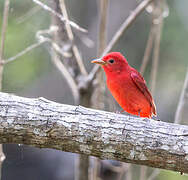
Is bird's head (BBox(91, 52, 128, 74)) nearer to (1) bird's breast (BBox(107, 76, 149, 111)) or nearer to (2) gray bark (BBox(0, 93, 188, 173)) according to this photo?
Result: (1) bird's breast (BBox(107, 76, 149, 111))

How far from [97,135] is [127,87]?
1.14 meters

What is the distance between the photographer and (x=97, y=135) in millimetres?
2484

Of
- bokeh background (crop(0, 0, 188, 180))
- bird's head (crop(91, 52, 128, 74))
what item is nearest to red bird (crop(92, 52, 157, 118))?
bird's head (crop(91, 52, 128, 74))

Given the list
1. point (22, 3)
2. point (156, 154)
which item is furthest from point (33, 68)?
point (156, 154)

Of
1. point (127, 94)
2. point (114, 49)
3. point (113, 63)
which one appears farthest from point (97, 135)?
point (114, 49)

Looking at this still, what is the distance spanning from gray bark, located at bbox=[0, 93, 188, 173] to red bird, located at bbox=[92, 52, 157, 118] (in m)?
0.92

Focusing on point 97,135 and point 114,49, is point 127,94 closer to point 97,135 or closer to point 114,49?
point 97,135

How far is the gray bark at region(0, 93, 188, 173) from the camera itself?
2418 millimetres

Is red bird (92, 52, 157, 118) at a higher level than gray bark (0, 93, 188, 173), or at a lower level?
higher

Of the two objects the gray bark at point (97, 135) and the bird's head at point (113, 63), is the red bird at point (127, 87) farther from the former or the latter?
the gray bark at point (97, 135)

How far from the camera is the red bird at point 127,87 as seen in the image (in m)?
3.49

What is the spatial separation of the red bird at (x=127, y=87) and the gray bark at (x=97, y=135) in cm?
92

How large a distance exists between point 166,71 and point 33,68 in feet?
10.6

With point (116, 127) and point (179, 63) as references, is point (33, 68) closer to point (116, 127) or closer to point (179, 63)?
point (179, 63)
